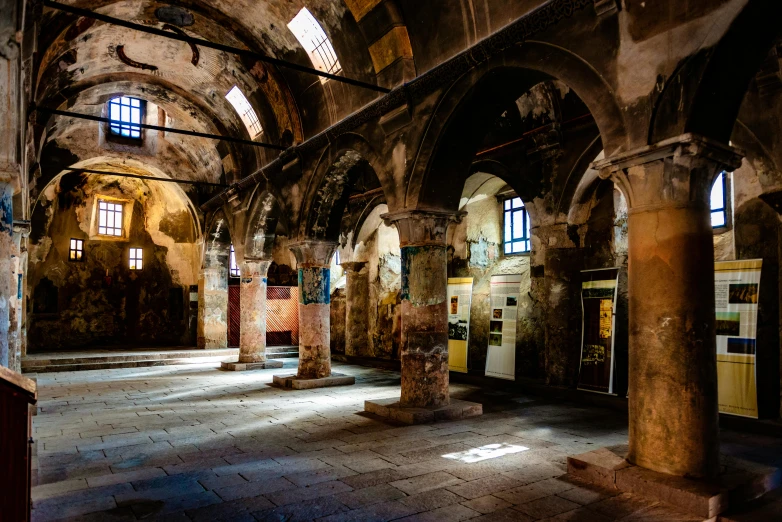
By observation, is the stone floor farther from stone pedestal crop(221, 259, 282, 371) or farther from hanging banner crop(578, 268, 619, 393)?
stone pedestal crop(221, 259, 282, 371)

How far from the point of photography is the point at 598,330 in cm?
909

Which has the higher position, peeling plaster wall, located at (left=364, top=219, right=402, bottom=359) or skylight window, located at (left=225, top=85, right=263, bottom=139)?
skylight window, located at (left=225, top=85, right=263, bottom=139)

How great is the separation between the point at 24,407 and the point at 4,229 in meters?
2.55

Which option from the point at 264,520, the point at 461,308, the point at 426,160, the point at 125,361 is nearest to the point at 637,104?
the point at 426,160

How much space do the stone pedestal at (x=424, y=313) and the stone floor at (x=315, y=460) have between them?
1.79 feet

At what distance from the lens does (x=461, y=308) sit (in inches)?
460

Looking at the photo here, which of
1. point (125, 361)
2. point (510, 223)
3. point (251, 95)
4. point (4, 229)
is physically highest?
point (251, 95)

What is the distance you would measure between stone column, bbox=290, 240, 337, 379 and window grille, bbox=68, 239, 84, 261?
12635mm

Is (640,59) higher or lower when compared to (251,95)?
lower

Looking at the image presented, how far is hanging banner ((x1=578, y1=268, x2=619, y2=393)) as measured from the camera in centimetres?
883

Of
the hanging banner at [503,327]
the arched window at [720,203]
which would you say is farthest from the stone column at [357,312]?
the arched window at [720,203]

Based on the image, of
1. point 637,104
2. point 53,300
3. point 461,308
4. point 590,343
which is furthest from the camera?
point 53,300

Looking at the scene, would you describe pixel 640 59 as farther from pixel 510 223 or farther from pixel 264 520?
pixel 510 223

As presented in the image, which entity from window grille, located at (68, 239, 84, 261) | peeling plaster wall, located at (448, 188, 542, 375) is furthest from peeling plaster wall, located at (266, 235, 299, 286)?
peeling plaster wall, located at (448, 188, 542, 375)
